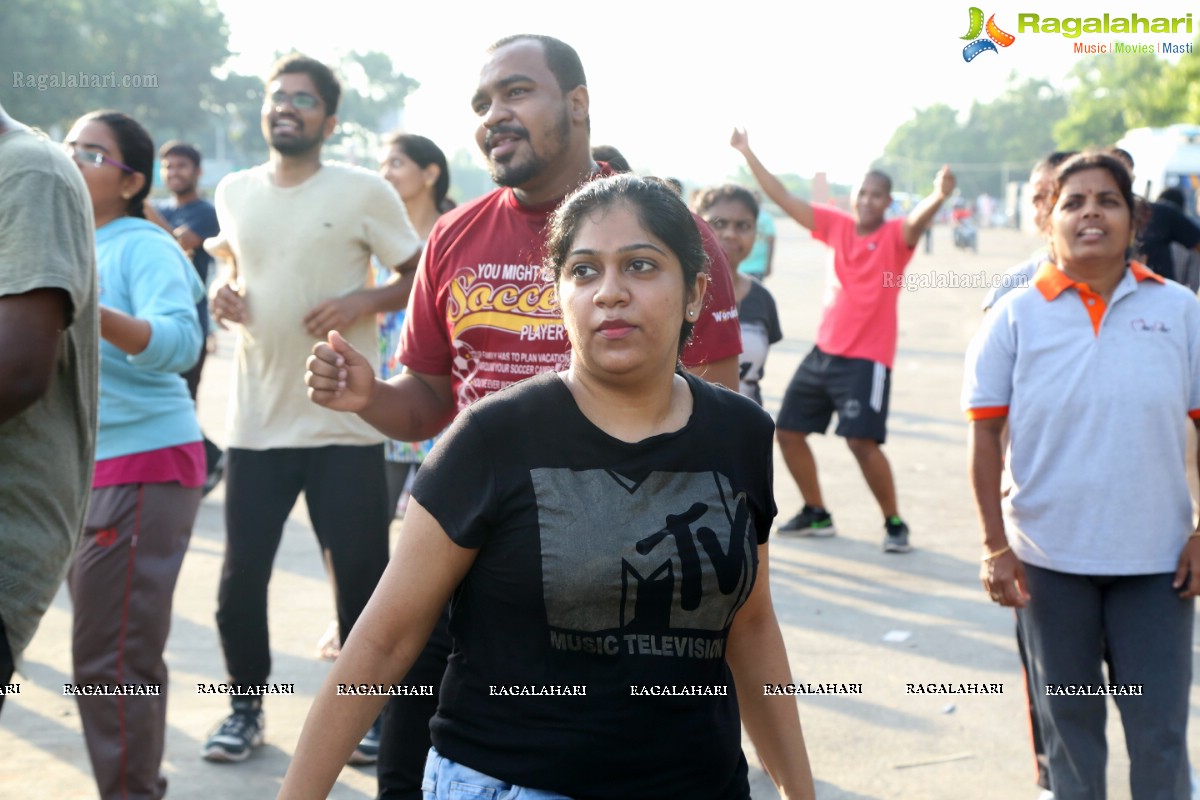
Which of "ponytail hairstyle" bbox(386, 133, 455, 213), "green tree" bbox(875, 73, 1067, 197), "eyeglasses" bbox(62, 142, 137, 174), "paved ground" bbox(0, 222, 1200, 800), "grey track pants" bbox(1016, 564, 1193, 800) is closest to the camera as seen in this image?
"grey track pants" bbox(1016, 564, 1193, 800)

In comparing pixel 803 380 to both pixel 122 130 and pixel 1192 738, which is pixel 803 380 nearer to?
pixel 1192 738

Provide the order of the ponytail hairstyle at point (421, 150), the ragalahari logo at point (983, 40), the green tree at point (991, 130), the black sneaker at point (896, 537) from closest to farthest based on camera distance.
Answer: the ponytail hairstyle at point (421, 150), the ragalahari logo at point (983, 40), the black sneaker at point (896, 537), the green tree at point (991, 130)

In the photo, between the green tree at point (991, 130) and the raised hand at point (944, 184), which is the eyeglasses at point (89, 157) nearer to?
the raised hand at point (944, 184)

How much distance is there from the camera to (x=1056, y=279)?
3.77m

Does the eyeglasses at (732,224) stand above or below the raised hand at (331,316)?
above

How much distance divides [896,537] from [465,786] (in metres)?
5.60

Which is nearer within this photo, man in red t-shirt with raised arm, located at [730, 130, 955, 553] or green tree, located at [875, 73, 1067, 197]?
man in red t-shirt with raised arm, located at [730, 130, 955, 553]

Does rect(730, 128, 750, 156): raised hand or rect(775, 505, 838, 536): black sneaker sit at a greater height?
rect(730, 128, 750, 156): raised hand

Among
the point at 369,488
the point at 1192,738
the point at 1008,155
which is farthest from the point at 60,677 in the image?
the point at 1008,155

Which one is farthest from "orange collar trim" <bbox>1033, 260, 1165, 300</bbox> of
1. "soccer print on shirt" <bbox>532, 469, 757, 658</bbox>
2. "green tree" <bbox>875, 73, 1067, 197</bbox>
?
"green tree" <bbox>875, 73, 1067, 197</bbox>

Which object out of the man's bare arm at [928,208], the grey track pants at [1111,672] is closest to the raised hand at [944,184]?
the man's bare arm at [928,208]

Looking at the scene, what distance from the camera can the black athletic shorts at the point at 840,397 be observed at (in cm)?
761

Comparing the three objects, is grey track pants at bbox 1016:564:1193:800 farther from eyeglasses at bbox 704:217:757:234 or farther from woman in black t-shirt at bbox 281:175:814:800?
eyeglasses at bbox 704:217:757:234

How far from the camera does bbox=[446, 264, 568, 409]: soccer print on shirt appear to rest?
3.24 metres
